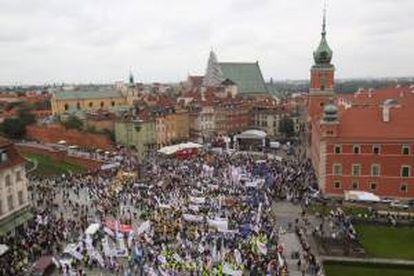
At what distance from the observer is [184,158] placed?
2574 inches

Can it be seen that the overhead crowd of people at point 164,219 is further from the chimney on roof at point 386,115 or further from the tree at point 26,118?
the tree at point 26,118

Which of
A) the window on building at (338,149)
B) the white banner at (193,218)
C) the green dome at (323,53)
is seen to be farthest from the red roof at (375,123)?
the green dome at (323,53)

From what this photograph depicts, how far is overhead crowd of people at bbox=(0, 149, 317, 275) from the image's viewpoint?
29.6m

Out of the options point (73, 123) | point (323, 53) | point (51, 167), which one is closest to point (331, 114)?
point (323, 53)

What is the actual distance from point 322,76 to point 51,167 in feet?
123

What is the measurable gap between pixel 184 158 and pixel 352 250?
114ft

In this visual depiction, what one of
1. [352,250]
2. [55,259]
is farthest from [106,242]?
[352,250]

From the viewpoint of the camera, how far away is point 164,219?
36.8 meters

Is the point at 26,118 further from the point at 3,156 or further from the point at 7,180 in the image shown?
the point at 7,180

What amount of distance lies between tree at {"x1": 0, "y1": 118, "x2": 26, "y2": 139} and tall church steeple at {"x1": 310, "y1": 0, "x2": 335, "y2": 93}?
166ft

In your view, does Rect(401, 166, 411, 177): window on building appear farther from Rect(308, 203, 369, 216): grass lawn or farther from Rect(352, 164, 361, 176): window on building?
Rect(308, 203, 369, 216): grass lawn

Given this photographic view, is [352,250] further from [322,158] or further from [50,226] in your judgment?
[50,226]

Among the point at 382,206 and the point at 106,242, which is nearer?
the point at 106,242

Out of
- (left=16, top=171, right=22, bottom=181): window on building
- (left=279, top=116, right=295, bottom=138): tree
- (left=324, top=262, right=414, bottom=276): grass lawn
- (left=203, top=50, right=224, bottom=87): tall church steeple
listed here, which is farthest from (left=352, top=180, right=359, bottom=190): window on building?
(left=203, top=50, right=224, bottom=87): tall church steeple
